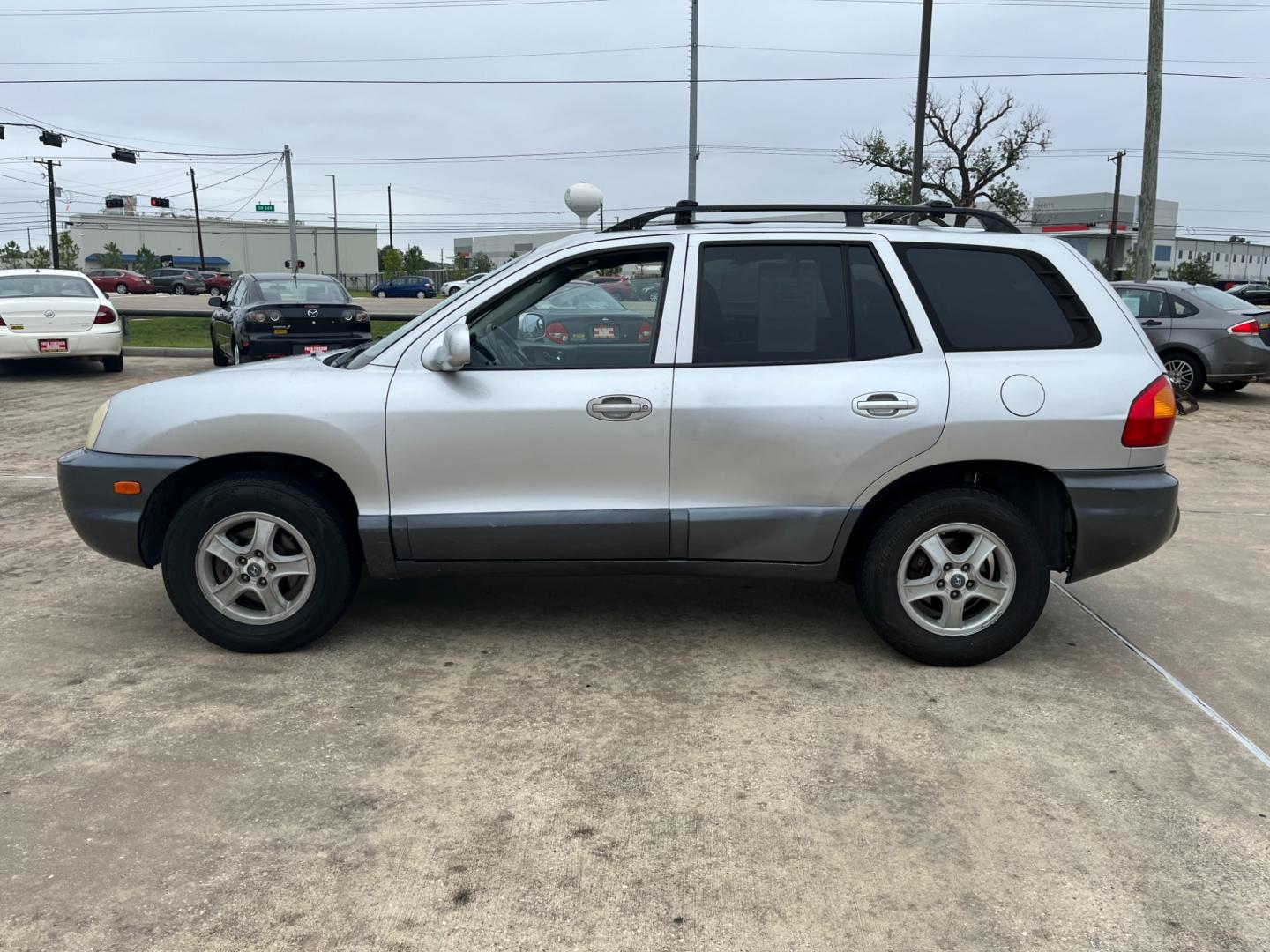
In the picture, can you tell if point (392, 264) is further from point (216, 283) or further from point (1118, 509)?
point (1118, 509)

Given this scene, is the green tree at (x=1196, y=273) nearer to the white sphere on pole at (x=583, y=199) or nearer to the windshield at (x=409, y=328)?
the white sphere on pole at (x=583, y=199)

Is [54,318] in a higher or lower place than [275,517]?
higher

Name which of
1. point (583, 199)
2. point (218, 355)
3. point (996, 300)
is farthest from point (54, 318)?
point (996, 300)

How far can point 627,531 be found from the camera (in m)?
4.34

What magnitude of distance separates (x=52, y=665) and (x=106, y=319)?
37.5 feet

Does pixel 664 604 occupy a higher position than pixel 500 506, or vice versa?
pixel 500 506

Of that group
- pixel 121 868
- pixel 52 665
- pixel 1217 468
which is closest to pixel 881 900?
pixel 121 868

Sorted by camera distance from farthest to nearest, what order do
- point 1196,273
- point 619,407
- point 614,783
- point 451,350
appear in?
1. point 1196,273
2. point 619,407
3. point 451,350
4. point 614,783

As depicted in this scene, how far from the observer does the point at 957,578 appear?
431 cm

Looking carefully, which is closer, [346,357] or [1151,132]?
[346,357]

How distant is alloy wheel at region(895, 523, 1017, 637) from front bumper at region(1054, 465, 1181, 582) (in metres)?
0.33

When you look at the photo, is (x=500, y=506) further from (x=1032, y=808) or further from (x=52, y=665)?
(x=1032, y=808)

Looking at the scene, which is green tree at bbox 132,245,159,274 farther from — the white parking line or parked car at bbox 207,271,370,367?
the white parking line

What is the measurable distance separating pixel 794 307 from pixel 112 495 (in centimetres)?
288
